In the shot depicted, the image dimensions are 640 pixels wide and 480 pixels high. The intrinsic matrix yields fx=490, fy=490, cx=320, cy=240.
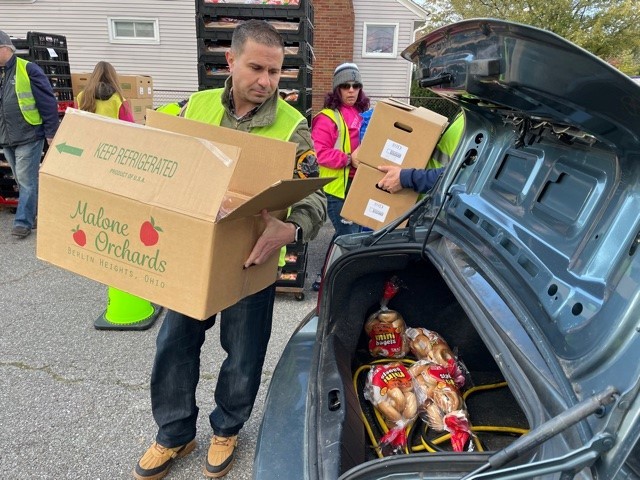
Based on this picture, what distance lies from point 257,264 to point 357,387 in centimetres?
62

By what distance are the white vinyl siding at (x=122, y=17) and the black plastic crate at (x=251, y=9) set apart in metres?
8.90

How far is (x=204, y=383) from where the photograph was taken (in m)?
→ 3.06

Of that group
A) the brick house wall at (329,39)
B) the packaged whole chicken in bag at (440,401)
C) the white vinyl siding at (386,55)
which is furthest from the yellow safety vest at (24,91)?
the white vinyl siding at (386,55)

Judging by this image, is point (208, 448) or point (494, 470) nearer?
point (494, 470)

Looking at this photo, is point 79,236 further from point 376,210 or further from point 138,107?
point 138,107

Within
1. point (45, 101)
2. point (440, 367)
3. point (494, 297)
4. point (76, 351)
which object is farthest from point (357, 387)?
point (45, 101)

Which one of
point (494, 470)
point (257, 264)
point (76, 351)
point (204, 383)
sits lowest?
point (76, 351)

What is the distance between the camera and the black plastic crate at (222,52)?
373 cm

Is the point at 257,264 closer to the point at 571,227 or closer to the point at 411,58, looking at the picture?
the point at 411,58

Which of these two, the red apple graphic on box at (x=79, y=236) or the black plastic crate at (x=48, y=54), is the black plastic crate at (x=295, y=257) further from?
the black plastic crate at (x=48, y=54)

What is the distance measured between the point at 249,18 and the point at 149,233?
2807 millimetres

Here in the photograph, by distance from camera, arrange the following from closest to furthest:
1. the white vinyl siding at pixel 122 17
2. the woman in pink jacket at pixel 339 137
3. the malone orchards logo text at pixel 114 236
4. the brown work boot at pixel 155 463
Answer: the malone orchards logo text at pixel 114 236 < the brown work boot at pixel 155 463 < the woman in pink jacket at pixel 339 137 < the white vinyl siding at pixel 122 17

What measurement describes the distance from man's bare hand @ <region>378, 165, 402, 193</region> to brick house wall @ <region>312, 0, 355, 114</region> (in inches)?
361

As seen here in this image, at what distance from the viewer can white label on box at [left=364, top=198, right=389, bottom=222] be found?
A: 11.0 feet
